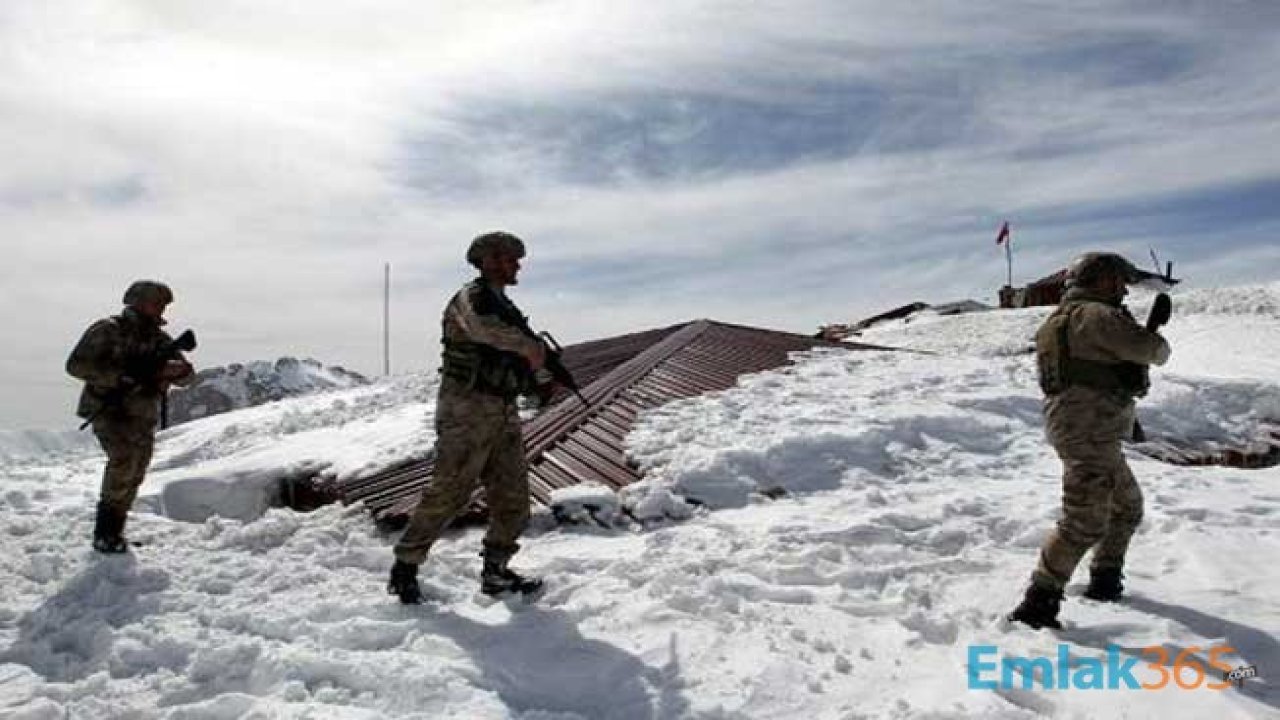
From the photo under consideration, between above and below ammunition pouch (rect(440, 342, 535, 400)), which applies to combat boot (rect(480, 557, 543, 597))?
below

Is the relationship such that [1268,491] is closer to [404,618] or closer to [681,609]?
[681,609]

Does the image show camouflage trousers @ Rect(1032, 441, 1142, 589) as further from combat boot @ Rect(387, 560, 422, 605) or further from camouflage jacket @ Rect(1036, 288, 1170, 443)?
combat boot @ Rect(387, 560, 422, 605)

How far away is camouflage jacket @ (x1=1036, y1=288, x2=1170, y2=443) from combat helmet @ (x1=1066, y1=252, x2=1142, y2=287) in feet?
0.19

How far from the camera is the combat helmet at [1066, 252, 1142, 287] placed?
3.86 meters

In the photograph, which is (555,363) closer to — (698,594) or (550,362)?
(550,362)

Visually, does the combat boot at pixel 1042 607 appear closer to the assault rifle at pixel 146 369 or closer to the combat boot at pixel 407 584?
the combat boot at pixel 407 584

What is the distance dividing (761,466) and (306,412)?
847 cm

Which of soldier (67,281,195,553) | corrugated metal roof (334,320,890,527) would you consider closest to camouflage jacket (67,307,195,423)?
soldier (67,281,195,553)

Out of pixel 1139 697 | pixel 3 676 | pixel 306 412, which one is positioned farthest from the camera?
pixel 306 412

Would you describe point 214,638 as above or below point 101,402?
below

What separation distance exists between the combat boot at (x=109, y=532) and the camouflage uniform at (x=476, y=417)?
2.58 metres

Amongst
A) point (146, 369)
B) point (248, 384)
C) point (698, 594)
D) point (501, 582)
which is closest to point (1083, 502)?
point (698, 594)

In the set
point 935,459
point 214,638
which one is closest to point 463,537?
point 214,638

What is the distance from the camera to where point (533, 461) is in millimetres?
7227
